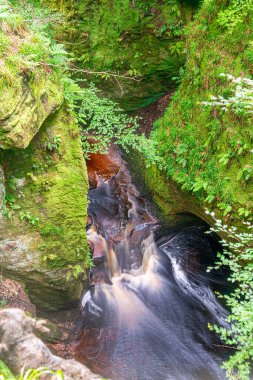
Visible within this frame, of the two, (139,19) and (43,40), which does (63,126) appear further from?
(139,19)

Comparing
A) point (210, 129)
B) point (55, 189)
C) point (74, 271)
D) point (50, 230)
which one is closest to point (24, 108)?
point (55, 189)

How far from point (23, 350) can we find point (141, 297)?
4.33m

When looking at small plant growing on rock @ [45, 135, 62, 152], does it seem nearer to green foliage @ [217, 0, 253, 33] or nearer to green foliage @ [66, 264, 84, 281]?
green foliage @ [66, 264, 84, 281]

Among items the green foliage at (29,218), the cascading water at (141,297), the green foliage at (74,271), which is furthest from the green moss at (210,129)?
the green foliage at (29,218)

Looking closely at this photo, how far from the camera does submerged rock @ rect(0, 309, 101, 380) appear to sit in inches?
164

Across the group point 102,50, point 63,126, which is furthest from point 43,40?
point 102,50

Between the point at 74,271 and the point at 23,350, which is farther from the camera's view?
the point at 74,271

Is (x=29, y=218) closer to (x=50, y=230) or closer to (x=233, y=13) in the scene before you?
(x=50, y=230)

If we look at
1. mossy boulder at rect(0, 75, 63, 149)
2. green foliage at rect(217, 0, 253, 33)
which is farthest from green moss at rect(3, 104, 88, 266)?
green foliage at rect(217, 0, 253, 33)

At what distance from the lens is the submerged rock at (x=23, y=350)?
417cm

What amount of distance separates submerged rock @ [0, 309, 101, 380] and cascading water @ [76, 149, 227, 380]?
209cm

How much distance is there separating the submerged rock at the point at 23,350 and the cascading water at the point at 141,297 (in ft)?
6.87

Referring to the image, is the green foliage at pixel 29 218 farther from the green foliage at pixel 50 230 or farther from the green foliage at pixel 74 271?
the green foliage at pixel 74 271

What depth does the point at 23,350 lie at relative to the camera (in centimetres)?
427
